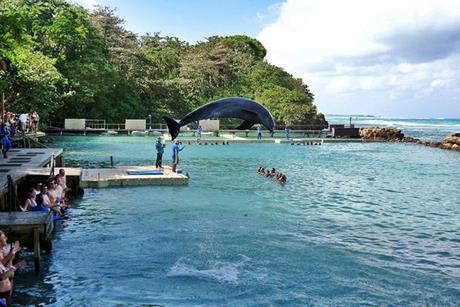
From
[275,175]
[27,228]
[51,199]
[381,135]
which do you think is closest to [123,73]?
[381,135]

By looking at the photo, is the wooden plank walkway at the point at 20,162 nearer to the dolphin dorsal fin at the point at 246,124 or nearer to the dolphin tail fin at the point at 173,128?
the dolphin tail fin at the point at 173,128

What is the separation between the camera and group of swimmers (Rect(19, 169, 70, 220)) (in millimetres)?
14141

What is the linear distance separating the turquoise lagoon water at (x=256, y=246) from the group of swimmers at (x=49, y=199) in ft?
2.14

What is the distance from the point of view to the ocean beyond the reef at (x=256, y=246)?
1047 cm

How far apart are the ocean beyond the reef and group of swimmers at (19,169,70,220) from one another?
62 cm

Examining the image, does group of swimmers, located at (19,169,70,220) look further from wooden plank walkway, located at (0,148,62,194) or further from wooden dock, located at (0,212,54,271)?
wooden dock, located at (0,212,54,271)

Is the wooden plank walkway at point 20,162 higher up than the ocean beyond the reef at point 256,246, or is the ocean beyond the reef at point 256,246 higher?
the wooden plank walkway at point 20,162

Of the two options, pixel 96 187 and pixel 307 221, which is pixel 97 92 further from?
pixel 307 221

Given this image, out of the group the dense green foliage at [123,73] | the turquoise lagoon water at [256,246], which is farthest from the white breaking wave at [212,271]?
the dense green foliage at [123,73]

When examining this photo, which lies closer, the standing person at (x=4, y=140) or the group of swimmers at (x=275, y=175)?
the standing person at (x=4, y=140)

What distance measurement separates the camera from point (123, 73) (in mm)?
63906

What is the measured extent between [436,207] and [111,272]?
14.3 m

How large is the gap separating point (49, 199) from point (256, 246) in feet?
20.3

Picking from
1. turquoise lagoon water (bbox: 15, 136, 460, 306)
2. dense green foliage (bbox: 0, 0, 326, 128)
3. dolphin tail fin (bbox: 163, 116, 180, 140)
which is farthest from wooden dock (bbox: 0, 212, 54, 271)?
dense green foliage (bbox: 0, 0, 326, 128)
